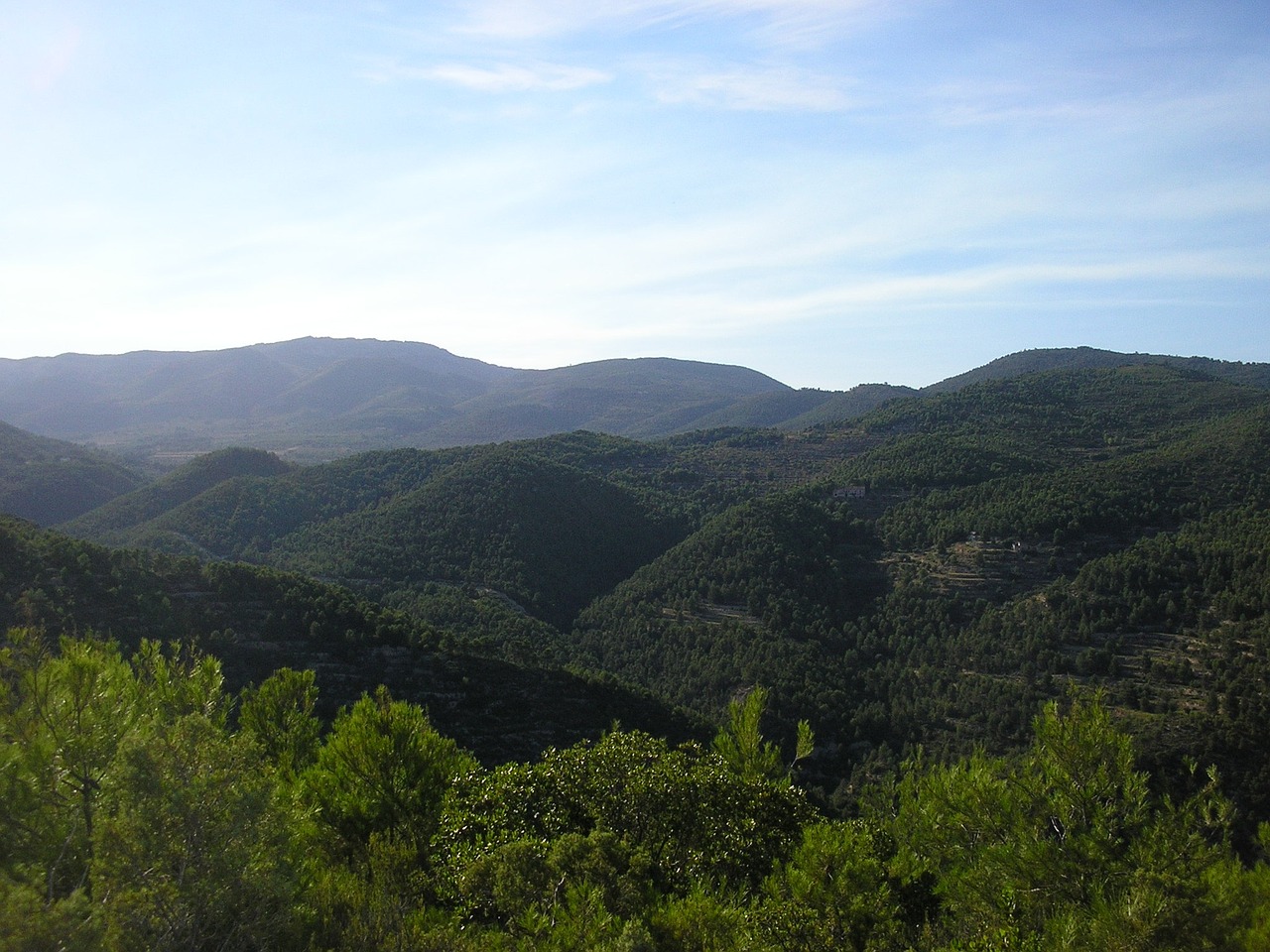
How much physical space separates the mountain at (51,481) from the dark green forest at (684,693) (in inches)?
701

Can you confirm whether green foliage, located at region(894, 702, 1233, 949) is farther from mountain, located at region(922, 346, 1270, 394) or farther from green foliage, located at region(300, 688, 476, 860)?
mountain, located at region(922, 346, 1270, 394)

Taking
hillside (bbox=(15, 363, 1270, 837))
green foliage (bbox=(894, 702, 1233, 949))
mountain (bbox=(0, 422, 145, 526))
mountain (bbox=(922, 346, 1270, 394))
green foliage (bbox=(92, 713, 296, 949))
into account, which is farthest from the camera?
mountain (bbox=(922, 346, 1270, 394))

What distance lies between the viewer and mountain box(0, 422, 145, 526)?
110m

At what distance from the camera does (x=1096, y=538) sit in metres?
63.9

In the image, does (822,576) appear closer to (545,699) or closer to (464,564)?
(464,564)

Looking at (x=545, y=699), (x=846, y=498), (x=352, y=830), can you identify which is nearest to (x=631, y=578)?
(x=846, y=498)

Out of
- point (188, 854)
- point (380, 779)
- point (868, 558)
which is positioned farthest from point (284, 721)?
point (868, 558)

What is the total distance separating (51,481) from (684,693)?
371 ft

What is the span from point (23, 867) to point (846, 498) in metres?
83.2

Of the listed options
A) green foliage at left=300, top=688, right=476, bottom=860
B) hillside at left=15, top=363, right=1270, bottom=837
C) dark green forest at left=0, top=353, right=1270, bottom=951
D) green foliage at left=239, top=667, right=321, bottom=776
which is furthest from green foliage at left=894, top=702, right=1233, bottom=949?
hillside at left=15, top=363, right=1270, bottom=837

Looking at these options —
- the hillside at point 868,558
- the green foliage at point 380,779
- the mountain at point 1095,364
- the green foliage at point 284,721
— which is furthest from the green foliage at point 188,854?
the mountain at point 1095,364

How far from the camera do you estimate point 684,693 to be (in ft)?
Result: 181

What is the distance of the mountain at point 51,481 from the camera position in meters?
110

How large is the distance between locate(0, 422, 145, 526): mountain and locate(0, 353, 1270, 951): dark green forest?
17795 mm
